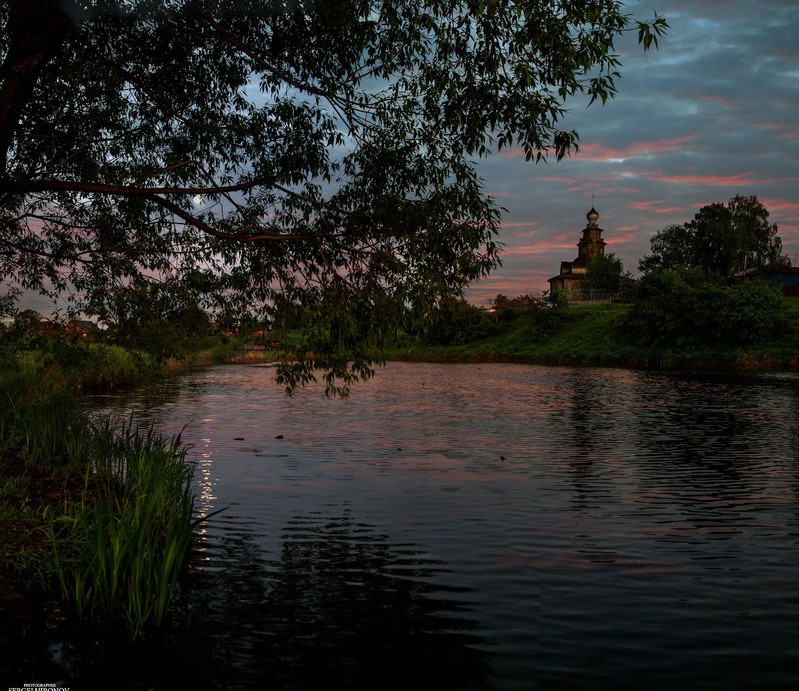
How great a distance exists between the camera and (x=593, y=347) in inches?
3108

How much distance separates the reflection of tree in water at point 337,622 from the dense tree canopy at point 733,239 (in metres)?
103

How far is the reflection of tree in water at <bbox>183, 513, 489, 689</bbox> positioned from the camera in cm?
701

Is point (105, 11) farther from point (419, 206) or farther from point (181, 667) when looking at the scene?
point (181, 667)

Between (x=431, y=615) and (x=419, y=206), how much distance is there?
6.74m

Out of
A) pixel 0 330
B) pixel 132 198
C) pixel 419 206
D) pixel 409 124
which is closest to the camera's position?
pixel 419 206

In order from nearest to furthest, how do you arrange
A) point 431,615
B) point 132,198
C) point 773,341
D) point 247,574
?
point 431,615 → point 247,574 → point 132,198 → point 773,341

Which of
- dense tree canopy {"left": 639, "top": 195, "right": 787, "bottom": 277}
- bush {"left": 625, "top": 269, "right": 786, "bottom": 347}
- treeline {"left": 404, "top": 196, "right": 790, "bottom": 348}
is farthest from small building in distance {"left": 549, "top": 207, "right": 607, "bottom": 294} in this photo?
bush {"left": 625, "top": 269, "right": 786, "bottom": 347}

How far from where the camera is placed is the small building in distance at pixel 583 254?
150 meters

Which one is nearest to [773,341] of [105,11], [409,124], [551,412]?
[551,412]

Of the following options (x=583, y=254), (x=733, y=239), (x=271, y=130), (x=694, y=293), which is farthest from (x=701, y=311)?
(x=583, y=254)

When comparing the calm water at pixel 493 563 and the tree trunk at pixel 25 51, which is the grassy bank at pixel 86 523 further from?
the tree trunk at pixel 25 51

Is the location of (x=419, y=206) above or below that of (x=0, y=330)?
above

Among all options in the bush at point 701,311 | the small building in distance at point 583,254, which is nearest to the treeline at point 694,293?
the bush at point 701,311

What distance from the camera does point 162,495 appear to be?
9852 mm
